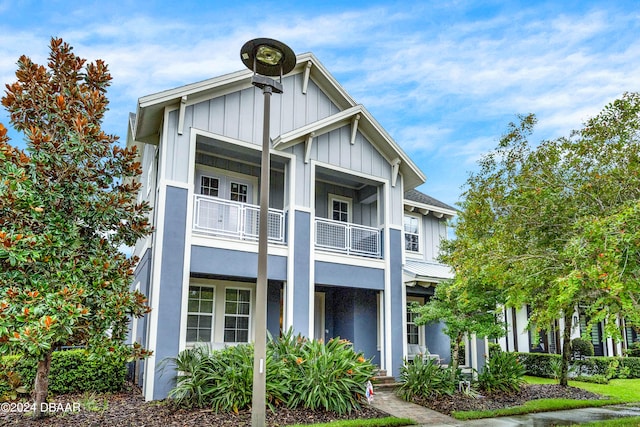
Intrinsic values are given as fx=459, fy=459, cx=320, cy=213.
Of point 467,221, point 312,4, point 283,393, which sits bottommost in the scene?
point 283,393

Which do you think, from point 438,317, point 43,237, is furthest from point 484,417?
point 43,237

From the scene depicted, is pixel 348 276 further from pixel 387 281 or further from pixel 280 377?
pixel 280 377

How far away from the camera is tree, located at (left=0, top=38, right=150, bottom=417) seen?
7258mm

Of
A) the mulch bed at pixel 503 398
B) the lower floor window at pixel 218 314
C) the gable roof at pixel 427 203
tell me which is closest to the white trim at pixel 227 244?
the lower floor window at pixel 218 314

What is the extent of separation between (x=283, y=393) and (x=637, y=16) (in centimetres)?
1030

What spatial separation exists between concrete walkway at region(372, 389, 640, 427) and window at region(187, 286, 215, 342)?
5.20m

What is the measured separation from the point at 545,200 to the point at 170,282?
27.7 feet

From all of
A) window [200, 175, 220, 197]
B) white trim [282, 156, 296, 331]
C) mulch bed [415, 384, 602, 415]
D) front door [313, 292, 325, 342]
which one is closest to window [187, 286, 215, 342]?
white trim [282, 156, 296, 331]

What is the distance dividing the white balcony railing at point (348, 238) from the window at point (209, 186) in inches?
130

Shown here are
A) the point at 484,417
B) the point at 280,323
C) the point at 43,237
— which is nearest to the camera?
the point at 43,237

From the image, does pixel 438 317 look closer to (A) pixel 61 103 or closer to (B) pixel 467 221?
(B) pixel 467 221

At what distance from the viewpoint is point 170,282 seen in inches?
438

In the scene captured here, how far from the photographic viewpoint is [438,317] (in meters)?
12.6

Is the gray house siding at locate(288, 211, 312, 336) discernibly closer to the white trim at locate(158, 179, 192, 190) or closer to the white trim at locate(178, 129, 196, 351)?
the white trim at locate(178, 129, 196, 351)
